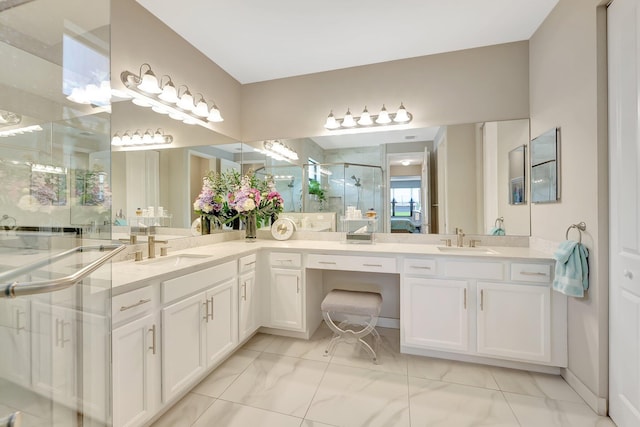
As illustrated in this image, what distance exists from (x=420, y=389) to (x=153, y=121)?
8.96 ft

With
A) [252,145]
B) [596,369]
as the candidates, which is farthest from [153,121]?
[596,369]

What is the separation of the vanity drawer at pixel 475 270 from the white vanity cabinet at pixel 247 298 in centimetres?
161

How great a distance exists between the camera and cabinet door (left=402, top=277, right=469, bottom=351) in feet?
6.66

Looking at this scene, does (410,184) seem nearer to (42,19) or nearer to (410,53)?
(410,53)

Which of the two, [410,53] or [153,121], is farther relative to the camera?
[410,53]

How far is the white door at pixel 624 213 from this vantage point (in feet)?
4.33

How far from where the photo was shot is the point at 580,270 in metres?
1.62

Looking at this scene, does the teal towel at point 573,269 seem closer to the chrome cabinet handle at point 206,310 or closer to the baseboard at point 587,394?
the baseboard at point 587,394

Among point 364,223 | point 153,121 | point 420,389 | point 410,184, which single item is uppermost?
point 153,121

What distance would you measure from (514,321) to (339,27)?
2625mm

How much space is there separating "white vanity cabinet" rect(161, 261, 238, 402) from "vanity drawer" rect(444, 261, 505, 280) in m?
1.69

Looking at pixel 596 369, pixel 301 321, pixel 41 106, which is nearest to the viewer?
pixel 41 106

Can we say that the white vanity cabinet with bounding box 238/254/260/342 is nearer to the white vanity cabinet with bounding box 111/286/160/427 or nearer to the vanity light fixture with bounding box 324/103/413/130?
the white vanity cabinet with bounding box 111/286/160/427

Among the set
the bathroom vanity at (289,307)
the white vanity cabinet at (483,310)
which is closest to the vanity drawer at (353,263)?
the bathroom vanity at (289,307)
